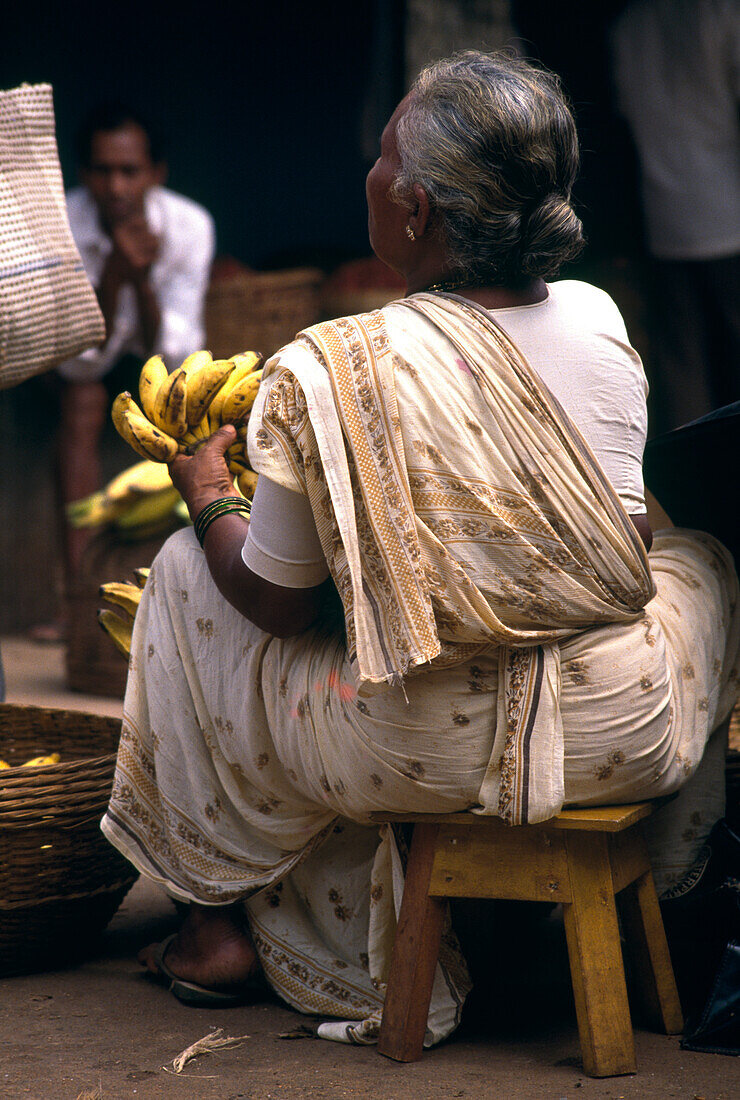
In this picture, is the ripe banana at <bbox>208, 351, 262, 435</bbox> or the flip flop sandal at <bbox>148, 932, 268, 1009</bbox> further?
the ripe banana at <bbox>208, 351, 262, 435</bbox>

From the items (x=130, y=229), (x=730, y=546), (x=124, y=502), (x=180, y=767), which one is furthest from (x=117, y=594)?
(x=130, y=229)

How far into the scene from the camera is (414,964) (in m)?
1.83

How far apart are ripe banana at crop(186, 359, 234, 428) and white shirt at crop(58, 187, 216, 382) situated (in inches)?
138

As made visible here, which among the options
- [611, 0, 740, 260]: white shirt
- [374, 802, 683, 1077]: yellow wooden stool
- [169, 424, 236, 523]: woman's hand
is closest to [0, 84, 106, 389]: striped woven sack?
[169, 424, 236, 523]: woman's hand

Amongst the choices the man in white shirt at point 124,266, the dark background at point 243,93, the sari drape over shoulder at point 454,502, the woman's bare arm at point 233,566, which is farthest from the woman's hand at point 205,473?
the dark background at point 243,93

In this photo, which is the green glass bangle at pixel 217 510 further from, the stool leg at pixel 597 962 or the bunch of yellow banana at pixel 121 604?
the stool leg at pixel 597 962

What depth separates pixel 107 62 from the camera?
6277mm

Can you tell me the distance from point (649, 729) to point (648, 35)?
13.2ft

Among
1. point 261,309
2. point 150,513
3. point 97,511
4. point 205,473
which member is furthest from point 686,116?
point 205,473

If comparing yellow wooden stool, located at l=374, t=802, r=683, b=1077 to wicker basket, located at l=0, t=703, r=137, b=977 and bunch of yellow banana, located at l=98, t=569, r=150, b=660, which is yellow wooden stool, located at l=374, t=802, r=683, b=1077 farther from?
bunch of yellow banana, located at l=98, t=569, r=150, b=660

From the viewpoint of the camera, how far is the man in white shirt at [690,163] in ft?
15.7

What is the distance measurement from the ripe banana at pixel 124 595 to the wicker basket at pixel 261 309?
10.6 feet

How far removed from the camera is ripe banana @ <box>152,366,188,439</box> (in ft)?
7.16

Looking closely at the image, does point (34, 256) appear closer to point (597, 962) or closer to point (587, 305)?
point (587, 305)
